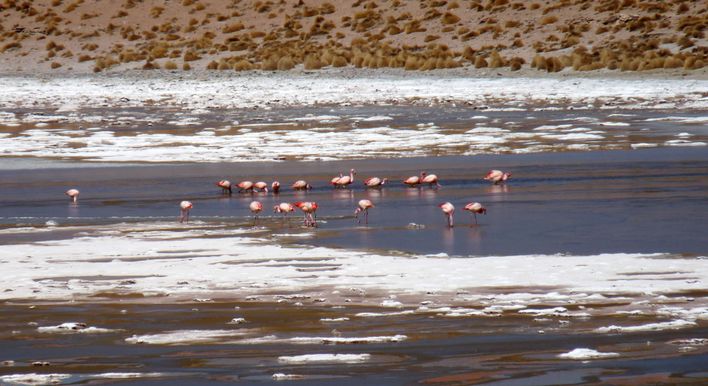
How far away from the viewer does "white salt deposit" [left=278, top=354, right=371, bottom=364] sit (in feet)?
24.2

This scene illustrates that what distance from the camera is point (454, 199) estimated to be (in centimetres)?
1585

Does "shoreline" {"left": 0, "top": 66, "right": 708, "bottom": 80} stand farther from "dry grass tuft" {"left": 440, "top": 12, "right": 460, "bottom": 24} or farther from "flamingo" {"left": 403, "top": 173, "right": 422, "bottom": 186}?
"flamingo" {"left": 403, "top": 173, "right": 422, "bottom": 186}

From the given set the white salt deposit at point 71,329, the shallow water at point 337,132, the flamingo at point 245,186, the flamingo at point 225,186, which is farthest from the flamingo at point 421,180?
the white salt deposit at point 71,329

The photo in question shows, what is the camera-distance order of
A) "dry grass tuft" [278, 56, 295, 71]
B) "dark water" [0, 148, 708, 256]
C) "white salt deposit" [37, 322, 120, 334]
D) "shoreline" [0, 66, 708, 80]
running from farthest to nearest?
"dry grass tuft" [278, 56, 295, 71] → "shoreline" [0, 66, 708, 80] → "dark water" [0, 148, 708, 256] → "white salt deposit" [37, 322, 120, 334]

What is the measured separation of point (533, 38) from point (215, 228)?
4085 centimetres

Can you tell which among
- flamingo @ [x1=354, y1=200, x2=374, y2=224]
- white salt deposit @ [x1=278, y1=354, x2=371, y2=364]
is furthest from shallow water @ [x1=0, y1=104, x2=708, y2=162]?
white salt deposit @ [x1=278, y1=354, x2=371, y2=364]

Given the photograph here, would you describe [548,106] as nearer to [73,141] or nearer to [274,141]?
[274,141]

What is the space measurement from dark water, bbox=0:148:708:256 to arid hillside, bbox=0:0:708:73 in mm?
22752

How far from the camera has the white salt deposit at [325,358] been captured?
738cm

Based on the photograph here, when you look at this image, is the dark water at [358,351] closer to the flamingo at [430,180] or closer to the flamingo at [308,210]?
the flamingo at [308,210]

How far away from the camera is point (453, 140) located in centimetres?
2389

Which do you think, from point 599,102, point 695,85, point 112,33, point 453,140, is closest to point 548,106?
point 599,102

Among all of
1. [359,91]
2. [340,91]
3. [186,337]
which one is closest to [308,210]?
[186,337]

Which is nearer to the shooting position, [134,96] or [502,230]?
[502,230]
